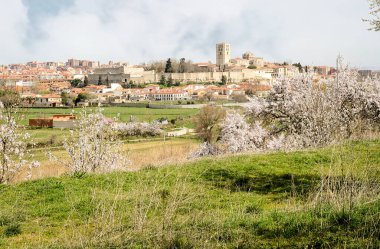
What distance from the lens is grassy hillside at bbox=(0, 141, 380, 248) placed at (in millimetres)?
4445

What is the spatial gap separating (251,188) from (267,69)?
178442mm

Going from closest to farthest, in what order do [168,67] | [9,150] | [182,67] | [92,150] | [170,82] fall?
[9,150] < [92,150] < [170,82] < [168,67] < [182,67]

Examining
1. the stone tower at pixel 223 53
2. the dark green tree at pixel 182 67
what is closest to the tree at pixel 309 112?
the dark green tree at pixel 182 67

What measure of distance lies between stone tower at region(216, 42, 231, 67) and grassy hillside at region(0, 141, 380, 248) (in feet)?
607

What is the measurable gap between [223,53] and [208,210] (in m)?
192

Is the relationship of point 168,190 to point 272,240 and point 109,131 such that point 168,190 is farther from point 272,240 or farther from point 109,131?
point 109,131

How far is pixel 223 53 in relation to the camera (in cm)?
19462

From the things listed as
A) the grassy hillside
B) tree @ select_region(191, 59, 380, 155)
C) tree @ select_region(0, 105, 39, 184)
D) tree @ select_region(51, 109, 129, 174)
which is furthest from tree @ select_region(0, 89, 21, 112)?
tree @ select_region(191, 59, 380, 155)

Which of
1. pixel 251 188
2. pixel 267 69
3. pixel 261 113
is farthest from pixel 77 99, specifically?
pixel 267 69

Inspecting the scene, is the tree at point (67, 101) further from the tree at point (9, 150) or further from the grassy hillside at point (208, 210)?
the grassy hillside at point (208, 210)

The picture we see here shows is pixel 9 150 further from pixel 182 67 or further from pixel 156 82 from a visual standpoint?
pixel 182 67

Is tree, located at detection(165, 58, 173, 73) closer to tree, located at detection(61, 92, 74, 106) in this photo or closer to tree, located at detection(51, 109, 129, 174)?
tree, located at detection(61, 92, 74, 106)

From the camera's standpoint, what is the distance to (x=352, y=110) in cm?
1975

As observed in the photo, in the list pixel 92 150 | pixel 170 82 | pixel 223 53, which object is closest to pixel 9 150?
pixel 92 150
